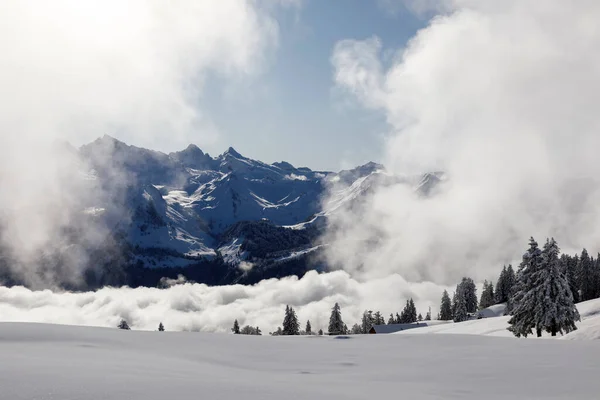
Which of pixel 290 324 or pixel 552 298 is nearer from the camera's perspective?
pixel 552 298

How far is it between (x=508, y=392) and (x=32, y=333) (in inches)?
453

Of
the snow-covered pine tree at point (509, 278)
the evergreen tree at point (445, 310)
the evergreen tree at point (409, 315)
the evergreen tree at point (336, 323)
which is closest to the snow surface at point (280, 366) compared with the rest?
the evergreen tree at point (336, 323)

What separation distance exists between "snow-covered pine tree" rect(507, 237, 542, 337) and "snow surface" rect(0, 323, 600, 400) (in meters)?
38.6

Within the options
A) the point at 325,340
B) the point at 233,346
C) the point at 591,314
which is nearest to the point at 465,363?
the point at 325,340

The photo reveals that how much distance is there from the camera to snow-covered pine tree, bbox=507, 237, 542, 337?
46281 millimetres

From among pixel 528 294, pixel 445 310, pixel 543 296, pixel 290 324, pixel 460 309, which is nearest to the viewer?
pixel 543 296

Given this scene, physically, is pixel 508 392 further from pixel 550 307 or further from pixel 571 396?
pixel 550 307

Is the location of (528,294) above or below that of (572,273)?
below

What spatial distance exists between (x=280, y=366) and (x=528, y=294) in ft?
147

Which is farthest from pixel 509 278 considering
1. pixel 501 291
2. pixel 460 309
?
pixel 460 309

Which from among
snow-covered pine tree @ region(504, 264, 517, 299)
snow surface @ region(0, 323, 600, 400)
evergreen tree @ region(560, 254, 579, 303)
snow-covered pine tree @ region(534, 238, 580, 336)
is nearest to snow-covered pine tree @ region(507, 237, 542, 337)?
snow-covered pine tree @ region(534, 238, 580, 336)

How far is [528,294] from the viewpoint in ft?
153

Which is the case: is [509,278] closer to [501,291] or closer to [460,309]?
[501,291]

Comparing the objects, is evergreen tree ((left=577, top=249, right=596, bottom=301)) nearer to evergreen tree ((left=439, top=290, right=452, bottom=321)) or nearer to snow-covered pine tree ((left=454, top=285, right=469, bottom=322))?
snow-covered pine tree ((left=454, top=285, right=469, bottom=322))
